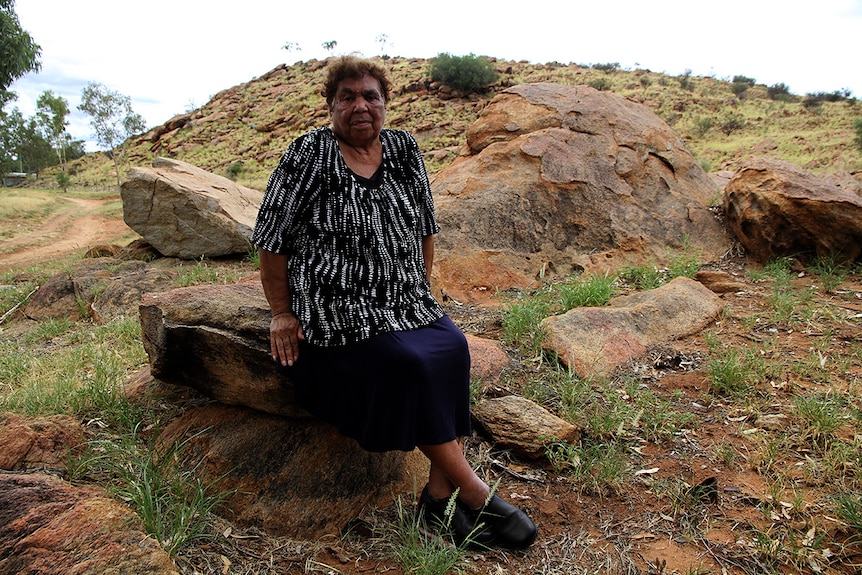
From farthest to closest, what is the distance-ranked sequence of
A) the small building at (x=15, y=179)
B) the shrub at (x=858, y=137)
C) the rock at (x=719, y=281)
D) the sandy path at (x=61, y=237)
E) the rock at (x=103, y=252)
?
the small building at (x=15, y=179)
the shrub at (x=858, y=137)
the sandy path at (x=61, y=237)
the rock at (x=103, y=252)
the rock at (x=719, y=281)

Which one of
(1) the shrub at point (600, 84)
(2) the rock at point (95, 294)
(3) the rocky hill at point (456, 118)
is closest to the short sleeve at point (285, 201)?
(2) the rock at point (95, 294)

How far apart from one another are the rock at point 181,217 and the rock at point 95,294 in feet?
1.63

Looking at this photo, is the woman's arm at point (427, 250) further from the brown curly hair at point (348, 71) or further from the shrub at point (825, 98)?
the shrub at point (825, 98)

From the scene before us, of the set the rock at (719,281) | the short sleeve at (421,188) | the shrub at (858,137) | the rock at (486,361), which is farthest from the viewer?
the shrub at (858,137)

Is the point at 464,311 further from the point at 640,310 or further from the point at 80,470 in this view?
the point at 80,470

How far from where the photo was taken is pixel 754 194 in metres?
5.11

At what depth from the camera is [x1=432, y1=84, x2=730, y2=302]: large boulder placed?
4949 mm

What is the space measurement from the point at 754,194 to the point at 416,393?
4.40 metres

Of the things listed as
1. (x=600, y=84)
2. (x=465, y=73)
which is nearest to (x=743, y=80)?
(x=600, y=84)

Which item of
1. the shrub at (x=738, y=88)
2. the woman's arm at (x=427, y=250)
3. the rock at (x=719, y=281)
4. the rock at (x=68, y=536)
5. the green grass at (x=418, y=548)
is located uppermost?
the shrub at (x=738, y=88)

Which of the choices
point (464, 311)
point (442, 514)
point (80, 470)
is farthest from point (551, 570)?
point (464, 311)

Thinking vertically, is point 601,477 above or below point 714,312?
below

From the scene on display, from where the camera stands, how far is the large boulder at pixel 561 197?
495 cm

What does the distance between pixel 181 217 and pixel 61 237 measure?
8007mm
